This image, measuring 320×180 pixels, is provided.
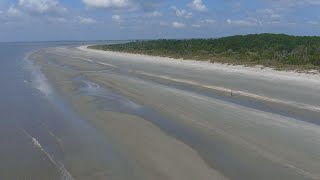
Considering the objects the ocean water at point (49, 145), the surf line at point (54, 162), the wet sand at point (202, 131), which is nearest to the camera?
the surf line at point (54, 162)

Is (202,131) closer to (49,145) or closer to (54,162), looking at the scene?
(49,145)

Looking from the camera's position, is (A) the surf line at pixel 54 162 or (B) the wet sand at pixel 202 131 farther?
Result: (B) the wet sand at pixel 202 131

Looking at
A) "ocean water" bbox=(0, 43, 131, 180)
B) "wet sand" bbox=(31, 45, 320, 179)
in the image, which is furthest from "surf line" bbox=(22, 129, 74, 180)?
"wet sand" bbox=(31, 45, 320, 179)

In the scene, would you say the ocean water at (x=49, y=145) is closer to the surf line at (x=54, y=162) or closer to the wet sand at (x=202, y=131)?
the surf line at (x=54, y=162)

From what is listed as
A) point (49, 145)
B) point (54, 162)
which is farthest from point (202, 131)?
point (54, 162)

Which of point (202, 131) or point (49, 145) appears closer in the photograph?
point (49, 145)

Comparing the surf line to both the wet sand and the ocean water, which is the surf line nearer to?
the ocean water

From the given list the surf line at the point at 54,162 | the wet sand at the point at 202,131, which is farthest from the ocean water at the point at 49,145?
the wet sand at the point at 202,131

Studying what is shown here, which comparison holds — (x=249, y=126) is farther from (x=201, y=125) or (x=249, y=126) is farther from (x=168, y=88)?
(x=168, y=88)

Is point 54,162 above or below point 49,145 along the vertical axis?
above

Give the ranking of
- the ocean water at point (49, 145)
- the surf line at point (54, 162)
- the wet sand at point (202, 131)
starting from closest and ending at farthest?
the surf line at point (54, 162), the wet sand at point (202, 131), the ocean water at point (49, 145)
